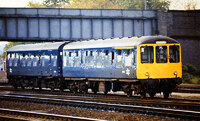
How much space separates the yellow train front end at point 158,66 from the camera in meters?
20.1

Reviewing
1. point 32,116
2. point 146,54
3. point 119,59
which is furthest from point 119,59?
point 32,116

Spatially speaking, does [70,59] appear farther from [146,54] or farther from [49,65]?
[146,54]

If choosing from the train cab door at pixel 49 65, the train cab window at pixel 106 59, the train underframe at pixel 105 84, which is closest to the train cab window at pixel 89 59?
the train underframe at pixel 105 84

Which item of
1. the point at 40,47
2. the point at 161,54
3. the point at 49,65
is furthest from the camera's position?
the point at 40,47

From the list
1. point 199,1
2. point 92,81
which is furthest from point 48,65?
point 199,1

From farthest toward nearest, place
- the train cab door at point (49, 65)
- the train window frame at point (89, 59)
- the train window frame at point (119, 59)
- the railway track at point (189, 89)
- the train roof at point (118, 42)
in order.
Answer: the train cab door at point (49, 65) → the railway track at point (189, 89) → the train window frame at point (89, 59) → the train window frame at point (119, 59) → the train roof at point (118, 42)

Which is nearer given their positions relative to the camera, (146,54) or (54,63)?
(146,54)

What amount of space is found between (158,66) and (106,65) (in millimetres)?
3702

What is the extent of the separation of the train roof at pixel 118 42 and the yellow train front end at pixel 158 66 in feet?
0.72

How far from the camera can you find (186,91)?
1047 inches

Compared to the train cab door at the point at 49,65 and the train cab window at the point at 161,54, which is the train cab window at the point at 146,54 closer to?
the train cab window at the point at 161,54

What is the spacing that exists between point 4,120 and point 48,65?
14.5 m

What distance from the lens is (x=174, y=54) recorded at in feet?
68.4

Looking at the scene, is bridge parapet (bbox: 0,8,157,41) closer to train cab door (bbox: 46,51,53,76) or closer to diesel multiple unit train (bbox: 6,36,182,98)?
diesel multiple unit train (bbox: 6,36,182,98)
